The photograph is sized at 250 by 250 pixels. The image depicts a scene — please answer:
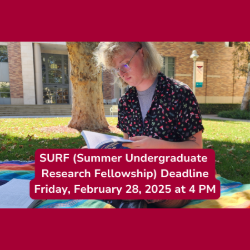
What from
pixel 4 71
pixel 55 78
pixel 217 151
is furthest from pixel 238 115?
pixel 4 71

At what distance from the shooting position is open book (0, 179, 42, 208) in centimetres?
151

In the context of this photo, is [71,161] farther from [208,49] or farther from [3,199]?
[208,49]

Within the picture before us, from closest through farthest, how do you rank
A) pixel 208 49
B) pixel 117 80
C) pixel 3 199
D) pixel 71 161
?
A: pixel 71 161 < pixel 3 199 < pixel 117 80 < pixel 208 49

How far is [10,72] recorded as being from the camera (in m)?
18.8

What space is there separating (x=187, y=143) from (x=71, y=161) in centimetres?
88

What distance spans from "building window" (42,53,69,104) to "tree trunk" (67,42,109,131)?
16109mm

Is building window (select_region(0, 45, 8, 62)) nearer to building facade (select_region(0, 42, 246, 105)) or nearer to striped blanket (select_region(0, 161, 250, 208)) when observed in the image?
building facade (select_region(0, 42, 246, 105))

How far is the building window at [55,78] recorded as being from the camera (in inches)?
850

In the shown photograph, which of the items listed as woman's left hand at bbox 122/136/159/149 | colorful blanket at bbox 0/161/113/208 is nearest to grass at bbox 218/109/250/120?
colorful blanket at bbox 0/161/113/208

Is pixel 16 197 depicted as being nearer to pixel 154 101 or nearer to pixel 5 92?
pixel 154 101

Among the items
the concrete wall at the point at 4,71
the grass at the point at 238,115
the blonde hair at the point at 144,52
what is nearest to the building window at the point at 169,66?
the grass at the point at 238,115

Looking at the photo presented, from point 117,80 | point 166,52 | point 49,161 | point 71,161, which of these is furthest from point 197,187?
point 166,52

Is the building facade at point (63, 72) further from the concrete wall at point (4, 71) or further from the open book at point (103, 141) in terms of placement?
the open book at point (103, 141)

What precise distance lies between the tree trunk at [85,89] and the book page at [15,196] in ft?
17.3
